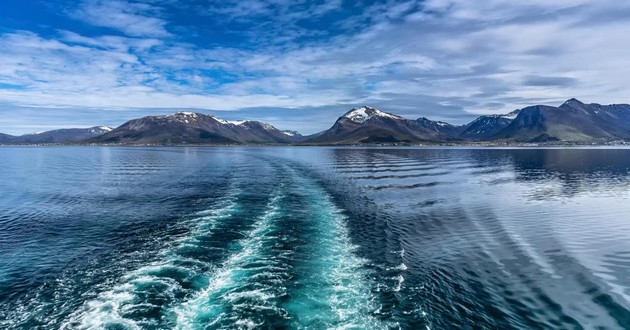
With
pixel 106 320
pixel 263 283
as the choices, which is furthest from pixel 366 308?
pixel 106 320

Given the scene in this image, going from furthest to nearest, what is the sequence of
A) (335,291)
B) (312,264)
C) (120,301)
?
(312,264)
(335,291)
(120,301)

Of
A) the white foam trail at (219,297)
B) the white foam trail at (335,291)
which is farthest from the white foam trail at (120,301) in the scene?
the white foam trail at (335,291)

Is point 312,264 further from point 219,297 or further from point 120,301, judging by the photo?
point 120,301

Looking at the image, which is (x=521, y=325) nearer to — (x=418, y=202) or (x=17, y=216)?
(x=418, y=202)

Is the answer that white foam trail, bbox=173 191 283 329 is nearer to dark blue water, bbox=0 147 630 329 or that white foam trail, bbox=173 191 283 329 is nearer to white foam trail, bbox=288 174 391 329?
dark blue water, bbox=0 147 630 329

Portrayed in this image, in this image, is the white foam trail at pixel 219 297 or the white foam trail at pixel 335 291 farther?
the white foam trail at pixel 335 291

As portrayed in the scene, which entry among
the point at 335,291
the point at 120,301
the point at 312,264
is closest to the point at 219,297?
the point at 120,301

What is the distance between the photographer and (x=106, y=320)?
48.8ft

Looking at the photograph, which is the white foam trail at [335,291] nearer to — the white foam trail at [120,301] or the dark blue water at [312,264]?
the dark blue water at [312,264]

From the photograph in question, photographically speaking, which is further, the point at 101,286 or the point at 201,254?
the point at 201,254

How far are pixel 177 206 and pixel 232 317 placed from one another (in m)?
27.4

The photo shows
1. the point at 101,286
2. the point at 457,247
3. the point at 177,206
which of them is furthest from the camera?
the point at 177,206

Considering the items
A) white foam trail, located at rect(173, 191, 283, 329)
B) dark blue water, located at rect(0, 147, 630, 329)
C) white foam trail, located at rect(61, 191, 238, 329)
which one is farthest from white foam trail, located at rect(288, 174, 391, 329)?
white foam trail, located at rect(61, 191, 238, 329)

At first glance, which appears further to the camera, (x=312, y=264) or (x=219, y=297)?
(x=312, y=264)
